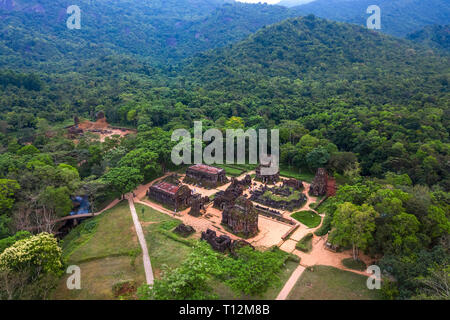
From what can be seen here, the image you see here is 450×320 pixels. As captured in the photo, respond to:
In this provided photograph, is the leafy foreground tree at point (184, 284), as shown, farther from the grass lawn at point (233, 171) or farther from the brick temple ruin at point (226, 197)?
the grass lawn at point (233, 171)

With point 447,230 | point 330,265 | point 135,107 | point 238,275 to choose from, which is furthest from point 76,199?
point 447,230

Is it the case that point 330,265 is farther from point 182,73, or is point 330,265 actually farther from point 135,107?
point 182,73

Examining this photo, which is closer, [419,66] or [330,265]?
[330,265]

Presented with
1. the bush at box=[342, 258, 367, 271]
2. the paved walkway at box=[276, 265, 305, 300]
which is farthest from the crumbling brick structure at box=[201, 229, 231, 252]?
the bush at box=[342, 258, 367, 271]

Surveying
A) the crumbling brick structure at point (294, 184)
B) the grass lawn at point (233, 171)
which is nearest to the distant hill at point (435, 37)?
the crumbling brick structure at point (294, 184)

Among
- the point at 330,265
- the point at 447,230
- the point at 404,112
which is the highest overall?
the point at 404,112

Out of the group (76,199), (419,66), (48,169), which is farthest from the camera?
(419,66)
